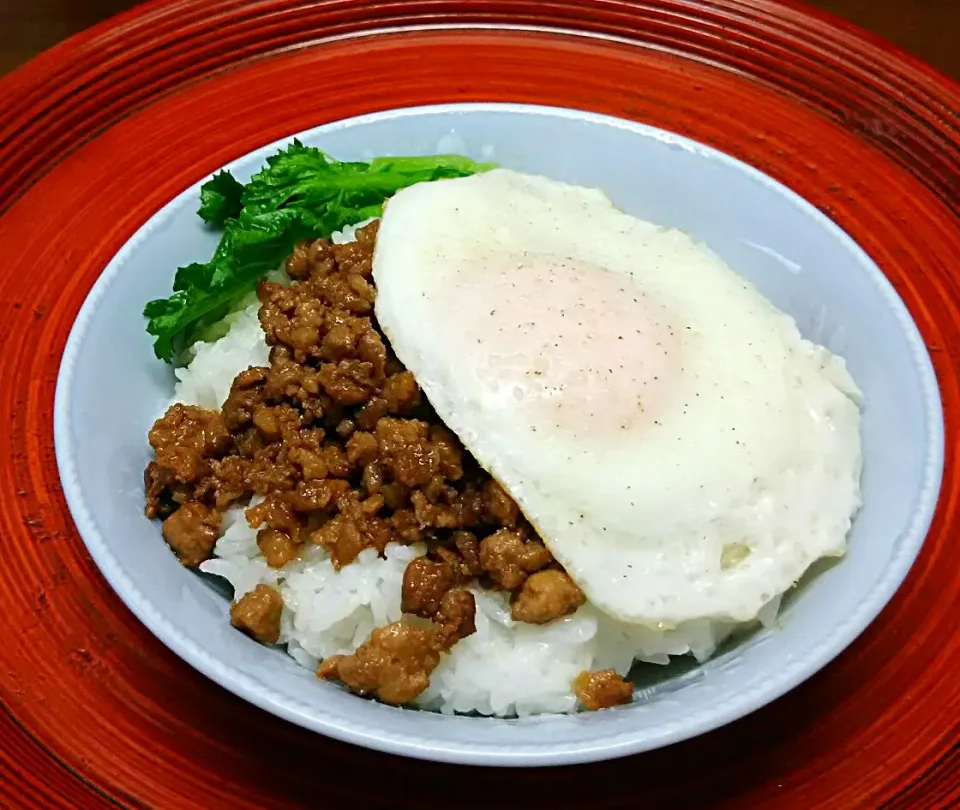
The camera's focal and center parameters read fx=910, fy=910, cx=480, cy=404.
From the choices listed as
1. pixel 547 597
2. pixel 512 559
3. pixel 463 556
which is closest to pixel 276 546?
pixel 463 556

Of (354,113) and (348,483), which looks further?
(354,113)

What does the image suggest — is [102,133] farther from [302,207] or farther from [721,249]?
[721,249]

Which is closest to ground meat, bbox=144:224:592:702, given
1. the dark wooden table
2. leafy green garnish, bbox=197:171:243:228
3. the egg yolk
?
the egg yolk

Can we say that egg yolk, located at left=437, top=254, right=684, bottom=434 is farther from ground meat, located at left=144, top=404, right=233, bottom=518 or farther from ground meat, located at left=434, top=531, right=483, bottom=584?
ground meat, located at left=144, top=404, right=233, bottom=518

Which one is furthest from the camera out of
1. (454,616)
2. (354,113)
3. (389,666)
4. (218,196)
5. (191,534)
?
(354,113)

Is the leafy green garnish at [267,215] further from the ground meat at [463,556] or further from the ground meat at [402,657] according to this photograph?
the ground meat at [402,657]

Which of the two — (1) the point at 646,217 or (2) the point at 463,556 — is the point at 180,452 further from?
(1) the point at 646,217

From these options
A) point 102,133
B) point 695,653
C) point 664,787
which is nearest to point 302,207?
point 102,133
